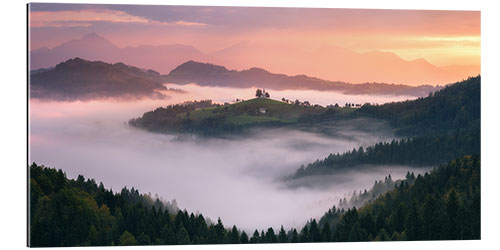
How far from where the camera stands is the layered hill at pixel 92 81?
18.9 meters

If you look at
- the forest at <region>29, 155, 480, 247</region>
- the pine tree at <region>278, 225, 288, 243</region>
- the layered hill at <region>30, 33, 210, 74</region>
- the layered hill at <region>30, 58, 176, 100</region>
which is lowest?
the pine tree at <region>278, 225, 288, 243</region>

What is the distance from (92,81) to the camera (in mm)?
19516

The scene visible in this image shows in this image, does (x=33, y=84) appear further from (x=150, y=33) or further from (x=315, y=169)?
(x=315, y=169)

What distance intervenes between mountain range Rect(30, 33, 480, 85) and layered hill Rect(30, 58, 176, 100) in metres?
0.20

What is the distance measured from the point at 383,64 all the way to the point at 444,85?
162 centimetres

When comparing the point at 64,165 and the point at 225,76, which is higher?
the point at 225,76

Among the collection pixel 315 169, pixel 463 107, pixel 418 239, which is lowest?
pixel 418 239

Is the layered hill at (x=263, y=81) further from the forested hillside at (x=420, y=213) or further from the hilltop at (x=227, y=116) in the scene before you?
the forested hillside at (x=420, y=213)

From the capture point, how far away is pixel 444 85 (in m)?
20.6

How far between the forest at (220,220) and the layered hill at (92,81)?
1.83m

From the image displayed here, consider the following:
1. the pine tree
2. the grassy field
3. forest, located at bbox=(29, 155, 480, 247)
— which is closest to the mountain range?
the grassy field

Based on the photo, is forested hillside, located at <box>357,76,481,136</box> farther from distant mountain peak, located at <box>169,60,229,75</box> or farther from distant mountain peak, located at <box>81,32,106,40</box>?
distant mountain peak, located at <box>81,32,106,40</box>

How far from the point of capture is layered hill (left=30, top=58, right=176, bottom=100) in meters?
18.9

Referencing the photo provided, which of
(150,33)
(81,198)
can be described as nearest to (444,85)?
(150,33)
